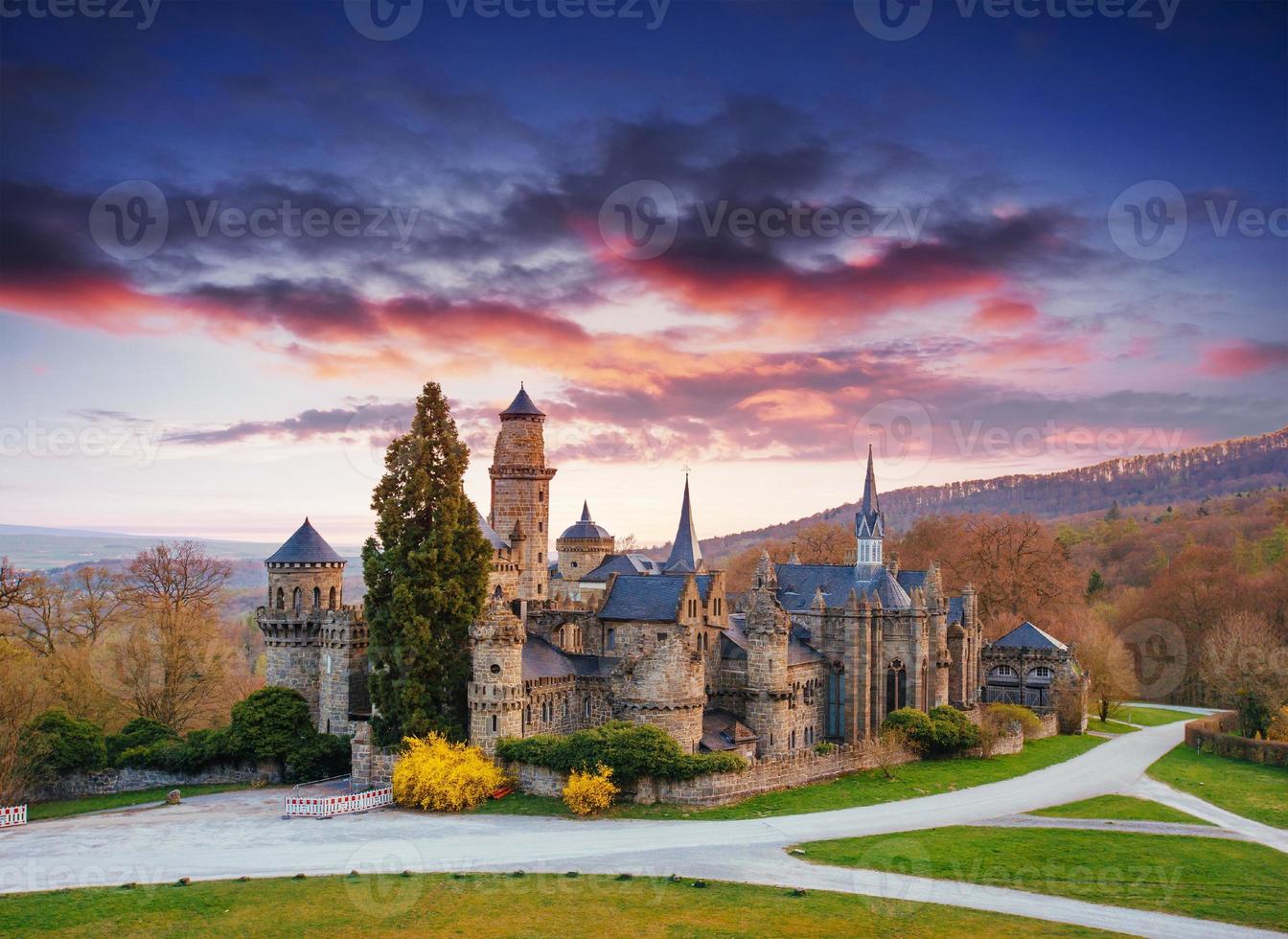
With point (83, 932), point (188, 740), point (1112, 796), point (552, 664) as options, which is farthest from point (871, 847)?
point (188, 740)

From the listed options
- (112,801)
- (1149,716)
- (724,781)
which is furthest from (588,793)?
(1149,716)

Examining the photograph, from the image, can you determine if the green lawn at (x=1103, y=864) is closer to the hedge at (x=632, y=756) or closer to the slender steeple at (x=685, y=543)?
the hedge at (x=632, y=756)

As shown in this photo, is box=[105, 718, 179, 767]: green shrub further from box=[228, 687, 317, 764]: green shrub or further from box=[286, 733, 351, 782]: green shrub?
box=[286, 733, 351, 782]: green shrub

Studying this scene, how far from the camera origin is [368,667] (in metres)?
51.4

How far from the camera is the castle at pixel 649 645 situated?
4456cm

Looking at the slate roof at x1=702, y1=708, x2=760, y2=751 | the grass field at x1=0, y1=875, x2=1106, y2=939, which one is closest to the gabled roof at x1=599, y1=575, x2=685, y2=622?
the slate roof at x1=702, y1=708, x2=760, y2=751

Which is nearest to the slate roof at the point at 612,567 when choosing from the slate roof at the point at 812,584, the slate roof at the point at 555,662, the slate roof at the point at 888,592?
the slate roof at the point at 812,584

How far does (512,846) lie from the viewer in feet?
118

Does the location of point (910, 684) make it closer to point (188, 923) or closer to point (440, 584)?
point (440, 584)

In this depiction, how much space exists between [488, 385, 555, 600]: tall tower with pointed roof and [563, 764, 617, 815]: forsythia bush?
1829 cm

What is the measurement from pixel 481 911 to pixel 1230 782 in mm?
37751

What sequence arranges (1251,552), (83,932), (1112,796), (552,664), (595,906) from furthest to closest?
(1251,552) → (552,664) → (1112,796) → (595,906) → (83,932)

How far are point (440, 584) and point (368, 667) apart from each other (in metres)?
8.42

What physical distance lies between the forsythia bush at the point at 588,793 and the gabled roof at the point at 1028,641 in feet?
122
